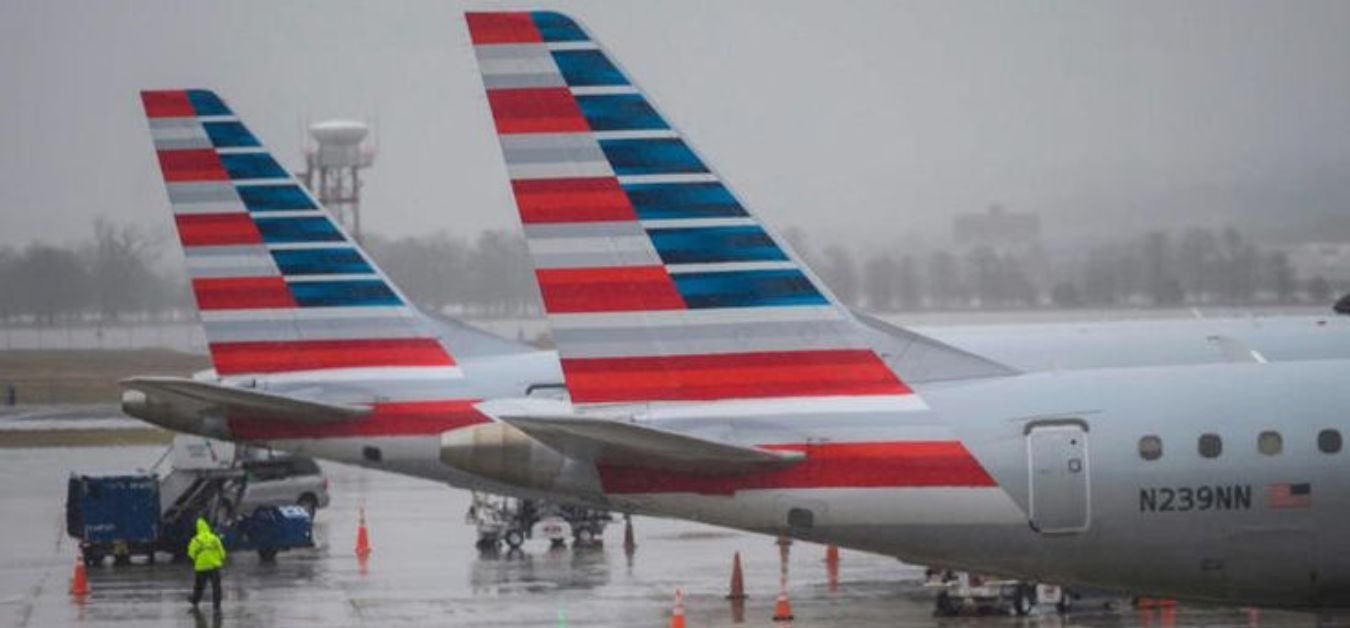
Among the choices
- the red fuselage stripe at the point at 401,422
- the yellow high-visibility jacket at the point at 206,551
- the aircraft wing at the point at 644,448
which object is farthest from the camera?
the red fuselage stripe at the point at 401,422

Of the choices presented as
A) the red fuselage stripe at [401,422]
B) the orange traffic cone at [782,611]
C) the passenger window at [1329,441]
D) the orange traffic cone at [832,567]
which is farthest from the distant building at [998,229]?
the passenger window at [1329,441]

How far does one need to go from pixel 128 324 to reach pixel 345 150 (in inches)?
472

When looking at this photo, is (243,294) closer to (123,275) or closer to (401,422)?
(401,422)

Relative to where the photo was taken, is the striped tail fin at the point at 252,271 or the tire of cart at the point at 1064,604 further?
the striped tail fin at the point at 252,271

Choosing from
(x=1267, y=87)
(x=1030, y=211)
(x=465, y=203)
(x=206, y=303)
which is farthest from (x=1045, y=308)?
(x=465, y=203)

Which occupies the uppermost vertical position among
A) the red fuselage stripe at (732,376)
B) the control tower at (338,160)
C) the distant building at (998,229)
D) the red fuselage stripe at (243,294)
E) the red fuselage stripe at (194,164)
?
the control tower at (338,160)

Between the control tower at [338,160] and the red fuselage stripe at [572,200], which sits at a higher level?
the control tower at [338,160]

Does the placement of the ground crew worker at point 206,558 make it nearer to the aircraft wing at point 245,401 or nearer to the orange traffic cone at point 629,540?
the aircraft wing at point 245,401

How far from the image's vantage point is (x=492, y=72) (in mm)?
20547

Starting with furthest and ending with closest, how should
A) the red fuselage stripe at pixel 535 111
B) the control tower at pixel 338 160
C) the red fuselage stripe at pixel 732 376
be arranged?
the control tower at pixel 338 160, the red fuselage stripe at pixel 535 111, the red fuselage stripe at pixel 732 376

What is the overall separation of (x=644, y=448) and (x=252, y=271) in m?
17.3

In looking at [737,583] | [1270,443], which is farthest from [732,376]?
[737,583]

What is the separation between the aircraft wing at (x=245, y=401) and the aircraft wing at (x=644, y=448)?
12.0m

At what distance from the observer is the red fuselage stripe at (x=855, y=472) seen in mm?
19938
